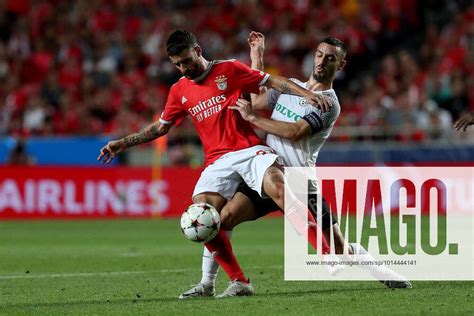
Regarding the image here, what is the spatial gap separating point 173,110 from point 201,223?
123cm

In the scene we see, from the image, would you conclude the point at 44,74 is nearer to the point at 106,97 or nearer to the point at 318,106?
the point at 106,97

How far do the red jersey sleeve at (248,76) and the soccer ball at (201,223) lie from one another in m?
1.17

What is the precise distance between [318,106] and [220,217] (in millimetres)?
1222

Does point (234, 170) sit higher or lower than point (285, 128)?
lower

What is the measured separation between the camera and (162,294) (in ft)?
29.3

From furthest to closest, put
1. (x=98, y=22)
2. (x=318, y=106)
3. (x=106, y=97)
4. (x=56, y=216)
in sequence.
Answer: (x=98, y=22), (x=106, y=97), (x=56, y=216), (x=318, y=106)

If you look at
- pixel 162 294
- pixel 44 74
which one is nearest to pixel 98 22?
pixel 44 74

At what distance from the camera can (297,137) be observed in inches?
350

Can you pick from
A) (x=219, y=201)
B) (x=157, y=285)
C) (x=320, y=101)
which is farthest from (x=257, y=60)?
(x=157, y=285)

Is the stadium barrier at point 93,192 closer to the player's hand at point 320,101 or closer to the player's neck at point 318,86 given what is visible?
the player's neck at point 318,86

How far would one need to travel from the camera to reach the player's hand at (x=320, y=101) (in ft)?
27.9

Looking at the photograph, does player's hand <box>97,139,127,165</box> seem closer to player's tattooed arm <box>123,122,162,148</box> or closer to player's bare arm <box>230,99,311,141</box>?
player's tattooed arm <box>123,122,162,148</box>

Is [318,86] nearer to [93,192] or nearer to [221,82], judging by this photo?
[221,82]

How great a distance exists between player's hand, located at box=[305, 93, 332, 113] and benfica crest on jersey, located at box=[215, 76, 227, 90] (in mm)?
764
